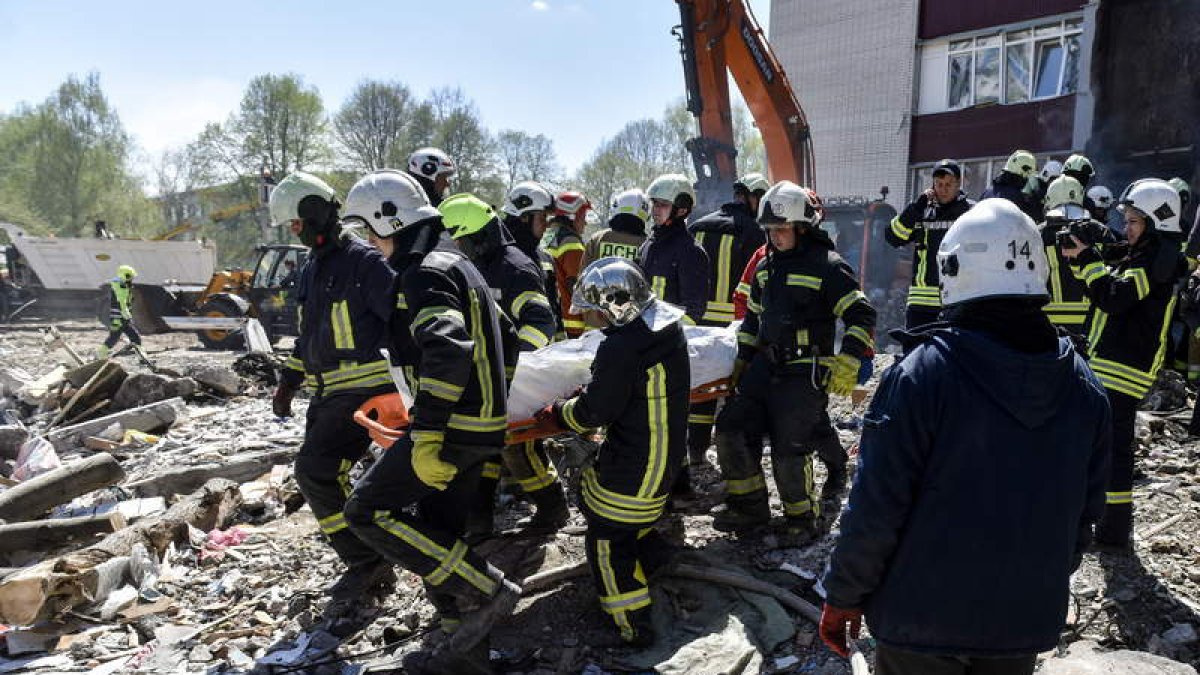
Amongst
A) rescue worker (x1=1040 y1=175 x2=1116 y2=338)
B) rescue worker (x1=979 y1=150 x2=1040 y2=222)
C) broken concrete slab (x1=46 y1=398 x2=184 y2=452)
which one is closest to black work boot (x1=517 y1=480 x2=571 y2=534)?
rescue worker (x1=1040 y1=175 x2=1116 y2=338)

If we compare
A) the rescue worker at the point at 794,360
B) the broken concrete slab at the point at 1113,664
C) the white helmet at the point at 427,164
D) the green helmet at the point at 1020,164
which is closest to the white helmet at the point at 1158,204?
the rescue worker at the point at 794,360

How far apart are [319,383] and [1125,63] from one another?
50.3 feet

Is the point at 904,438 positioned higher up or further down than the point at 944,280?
further down

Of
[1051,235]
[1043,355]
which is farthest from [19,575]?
[1051,235]

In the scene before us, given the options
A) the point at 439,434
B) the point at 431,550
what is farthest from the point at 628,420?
the point at 431,550

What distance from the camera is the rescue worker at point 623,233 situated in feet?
20.4

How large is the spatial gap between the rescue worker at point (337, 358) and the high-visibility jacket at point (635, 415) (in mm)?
1110

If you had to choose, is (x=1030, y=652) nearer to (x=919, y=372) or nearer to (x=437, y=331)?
(x=919, y=372)

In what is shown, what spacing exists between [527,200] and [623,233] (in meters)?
1.00

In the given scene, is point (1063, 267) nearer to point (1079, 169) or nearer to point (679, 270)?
point (1079, 169)

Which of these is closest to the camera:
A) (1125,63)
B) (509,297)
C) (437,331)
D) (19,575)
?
(437,331)

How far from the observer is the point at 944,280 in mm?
2002

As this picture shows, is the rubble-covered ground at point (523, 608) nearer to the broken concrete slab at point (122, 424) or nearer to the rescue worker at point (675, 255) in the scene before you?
the rescue worker at point (675, 255)

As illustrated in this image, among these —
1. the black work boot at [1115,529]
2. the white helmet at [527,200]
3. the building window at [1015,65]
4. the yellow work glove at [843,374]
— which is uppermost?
the building window at [1015,65]
